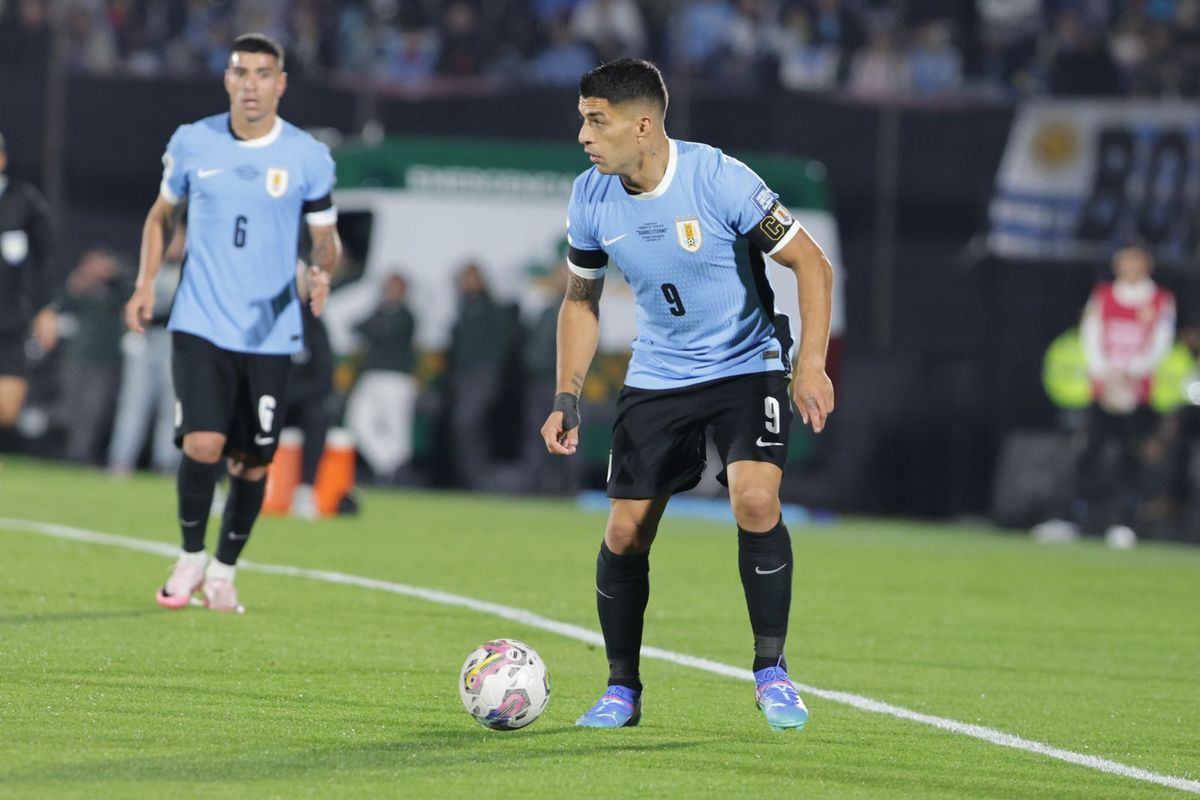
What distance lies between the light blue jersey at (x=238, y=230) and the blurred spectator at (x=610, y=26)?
11.6 metres

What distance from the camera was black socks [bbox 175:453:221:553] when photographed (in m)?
9.14

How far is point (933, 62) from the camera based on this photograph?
2030 centimetres

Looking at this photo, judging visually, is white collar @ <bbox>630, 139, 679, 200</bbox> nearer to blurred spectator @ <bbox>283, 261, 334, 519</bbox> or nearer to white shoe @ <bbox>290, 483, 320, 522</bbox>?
blurred spectator @ <bbox>283, 261, 334, 519</bbox>

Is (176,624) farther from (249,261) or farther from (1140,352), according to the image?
(1140,352)

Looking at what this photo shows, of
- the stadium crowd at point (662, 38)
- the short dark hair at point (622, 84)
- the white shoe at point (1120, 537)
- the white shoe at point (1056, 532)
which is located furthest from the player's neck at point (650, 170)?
the stadium crowd at point (662, 38)

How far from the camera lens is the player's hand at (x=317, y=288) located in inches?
354

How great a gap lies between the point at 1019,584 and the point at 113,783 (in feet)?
27.1

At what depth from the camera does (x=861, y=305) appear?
1889 cm

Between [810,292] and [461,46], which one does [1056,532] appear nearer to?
[461,46]

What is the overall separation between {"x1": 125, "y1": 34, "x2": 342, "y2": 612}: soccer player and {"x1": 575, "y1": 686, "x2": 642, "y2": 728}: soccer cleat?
2.78 m

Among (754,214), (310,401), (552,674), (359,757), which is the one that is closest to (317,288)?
(552,674)

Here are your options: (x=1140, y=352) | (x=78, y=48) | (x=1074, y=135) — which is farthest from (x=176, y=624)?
(x=78, y=48)

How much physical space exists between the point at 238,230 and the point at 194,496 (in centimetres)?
112

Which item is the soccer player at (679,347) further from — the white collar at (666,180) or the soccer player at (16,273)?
the soccer player at (16,273)
